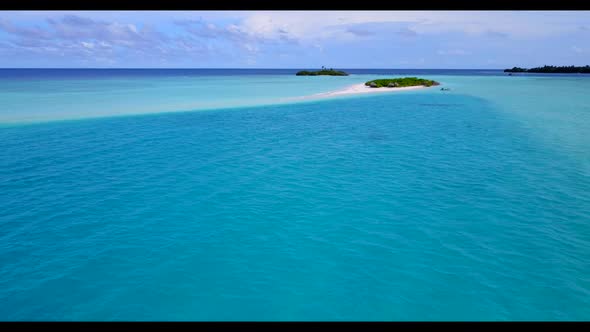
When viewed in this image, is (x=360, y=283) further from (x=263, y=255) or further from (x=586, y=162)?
(x=586, y=162)

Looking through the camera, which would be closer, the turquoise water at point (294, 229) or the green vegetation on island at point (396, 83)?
the turquoise water at point (294, 229)

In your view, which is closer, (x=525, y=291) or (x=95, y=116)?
(x=525, y=291)

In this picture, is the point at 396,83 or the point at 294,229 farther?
the point at 396,83

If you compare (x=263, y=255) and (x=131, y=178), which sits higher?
(x=131, y=178)

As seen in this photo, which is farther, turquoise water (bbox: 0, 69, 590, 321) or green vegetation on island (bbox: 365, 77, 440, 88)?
green vegetation on island (bbox: 365, 77, 440, 88)

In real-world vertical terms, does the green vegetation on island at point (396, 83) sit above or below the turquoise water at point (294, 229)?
above

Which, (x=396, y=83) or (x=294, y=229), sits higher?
(x=396, y=83)
